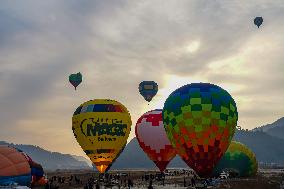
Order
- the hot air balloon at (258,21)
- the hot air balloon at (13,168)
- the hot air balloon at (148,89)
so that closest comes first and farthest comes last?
the hot air balloon at (13,168)
the hot air balloon at (148,89)
the hot air balloon at (258,21)

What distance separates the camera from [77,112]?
182 feet

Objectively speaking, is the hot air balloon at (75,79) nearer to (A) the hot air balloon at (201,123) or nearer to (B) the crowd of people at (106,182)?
(B) the crowd of people at (106,182)

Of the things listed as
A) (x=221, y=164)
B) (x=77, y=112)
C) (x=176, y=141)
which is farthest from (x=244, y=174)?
(x=77, y=112)

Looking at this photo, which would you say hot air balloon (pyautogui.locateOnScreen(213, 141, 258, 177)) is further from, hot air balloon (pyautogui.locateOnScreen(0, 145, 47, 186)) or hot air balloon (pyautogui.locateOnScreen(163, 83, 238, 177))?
hot air balloon (pyautogui.locateOnScreen(0, 145, 47, 186))

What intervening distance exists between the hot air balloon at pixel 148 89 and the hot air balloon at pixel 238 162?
24175 millimetres

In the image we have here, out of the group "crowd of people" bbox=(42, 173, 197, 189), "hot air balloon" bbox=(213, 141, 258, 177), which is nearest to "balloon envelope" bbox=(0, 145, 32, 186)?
"crowd of people" bbox=(42, 173, 197, 189)

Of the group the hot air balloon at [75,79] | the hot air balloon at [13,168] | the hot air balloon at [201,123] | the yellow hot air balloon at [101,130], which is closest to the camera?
the hot air balloon at [13,168]

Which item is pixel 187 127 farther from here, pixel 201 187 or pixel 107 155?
pixel 107 155

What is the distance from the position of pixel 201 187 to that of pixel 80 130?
60.4ft

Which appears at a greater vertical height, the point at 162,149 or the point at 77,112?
the point at 77,112

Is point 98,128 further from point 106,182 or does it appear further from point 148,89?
point 148,89

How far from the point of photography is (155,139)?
187 feet

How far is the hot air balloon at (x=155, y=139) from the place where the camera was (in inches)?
2224

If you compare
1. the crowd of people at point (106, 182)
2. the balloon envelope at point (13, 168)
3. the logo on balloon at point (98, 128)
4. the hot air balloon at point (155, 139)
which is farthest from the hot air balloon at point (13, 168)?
the hot air balloon at point (155, 139)
